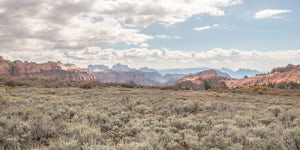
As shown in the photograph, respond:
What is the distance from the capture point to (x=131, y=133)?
436 inches

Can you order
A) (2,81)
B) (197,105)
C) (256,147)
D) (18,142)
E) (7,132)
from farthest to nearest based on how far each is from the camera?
(2,81) → (197,105) → (7,132) → (18,142) → (256,147)

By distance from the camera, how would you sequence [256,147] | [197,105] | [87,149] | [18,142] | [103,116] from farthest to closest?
[197,105] → [103,116] → [18,142] → [256,147] → [87,149]

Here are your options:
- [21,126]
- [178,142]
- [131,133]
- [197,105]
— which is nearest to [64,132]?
[21,126]

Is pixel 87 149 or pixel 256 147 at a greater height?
pixel 87 149

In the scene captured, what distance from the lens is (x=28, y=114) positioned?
1434cm

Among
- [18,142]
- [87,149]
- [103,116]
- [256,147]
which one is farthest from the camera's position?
[103,116]

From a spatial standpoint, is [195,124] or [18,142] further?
[195,124]

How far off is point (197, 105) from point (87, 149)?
16552mm

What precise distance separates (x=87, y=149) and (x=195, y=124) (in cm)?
651

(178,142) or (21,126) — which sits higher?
(21,126)

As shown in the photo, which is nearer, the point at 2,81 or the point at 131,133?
the point at 131,133

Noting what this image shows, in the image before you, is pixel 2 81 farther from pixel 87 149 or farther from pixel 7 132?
pixel 87 149

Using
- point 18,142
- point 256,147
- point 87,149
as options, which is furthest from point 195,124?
point 18,142

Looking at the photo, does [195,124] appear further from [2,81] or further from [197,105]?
[2,81]
